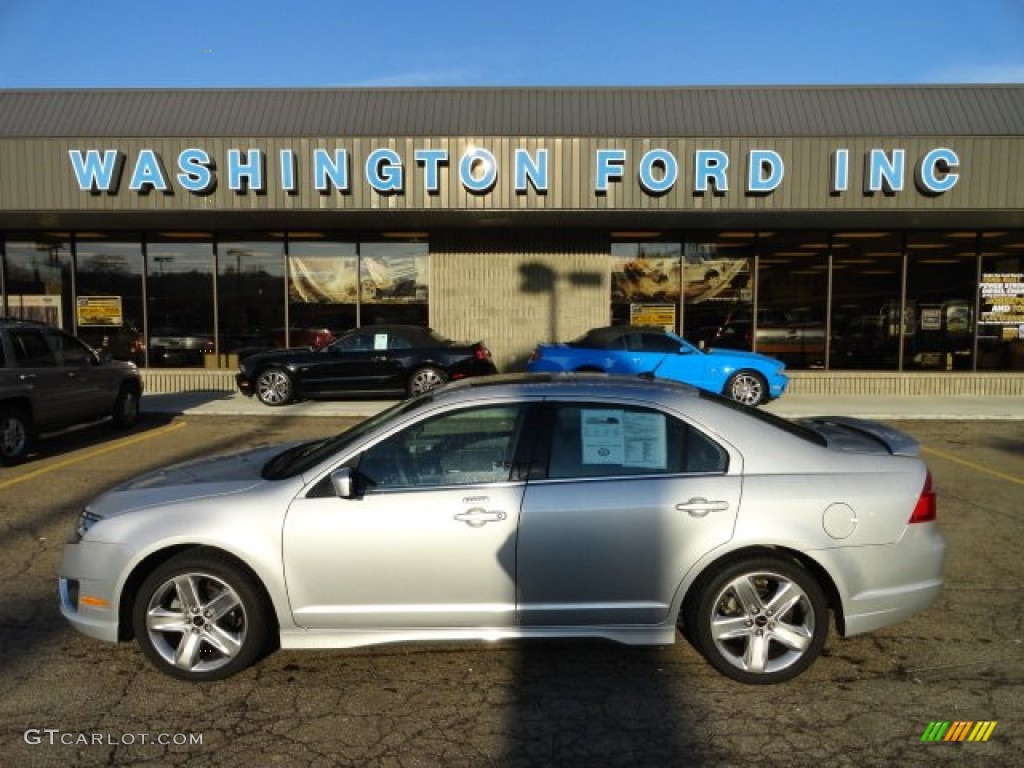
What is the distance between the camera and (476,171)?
13953 mm

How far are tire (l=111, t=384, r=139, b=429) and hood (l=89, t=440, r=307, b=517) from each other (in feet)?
25.9

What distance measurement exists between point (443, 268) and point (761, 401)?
6807 mm

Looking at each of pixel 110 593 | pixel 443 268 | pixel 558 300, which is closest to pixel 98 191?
pixel 443 268

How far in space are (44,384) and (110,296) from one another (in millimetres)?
8139

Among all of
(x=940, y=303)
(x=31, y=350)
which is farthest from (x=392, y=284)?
(x=940, y=303)

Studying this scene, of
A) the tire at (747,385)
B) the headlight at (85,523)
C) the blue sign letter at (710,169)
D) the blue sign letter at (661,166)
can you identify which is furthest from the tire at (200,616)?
the blue sign letter at (710,169)

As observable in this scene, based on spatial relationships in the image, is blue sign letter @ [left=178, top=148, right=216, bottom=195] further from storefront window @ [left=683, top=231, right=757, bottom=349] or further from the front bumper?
the front bumper

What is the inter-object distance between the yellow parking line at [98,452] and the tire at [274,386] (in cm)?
159

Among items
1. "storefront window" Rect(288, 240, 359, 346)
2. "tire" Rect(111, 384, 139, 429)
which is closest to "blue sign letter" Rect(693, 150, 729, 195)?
"storefront window" Rect(288, 240, 359, 346)

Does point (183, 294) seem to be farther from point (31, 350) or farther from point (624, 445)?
point (624, 445)

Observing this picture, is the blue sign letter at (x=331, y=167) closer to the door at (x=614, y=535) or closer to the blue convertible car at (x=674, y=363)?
the blue convertible car at (x=674, y=363)

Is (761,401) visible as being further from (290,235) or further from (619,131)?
(290,235)

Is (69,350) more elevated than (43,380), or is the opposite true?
(69,350)

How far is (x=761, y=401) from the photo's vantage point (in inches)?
543
